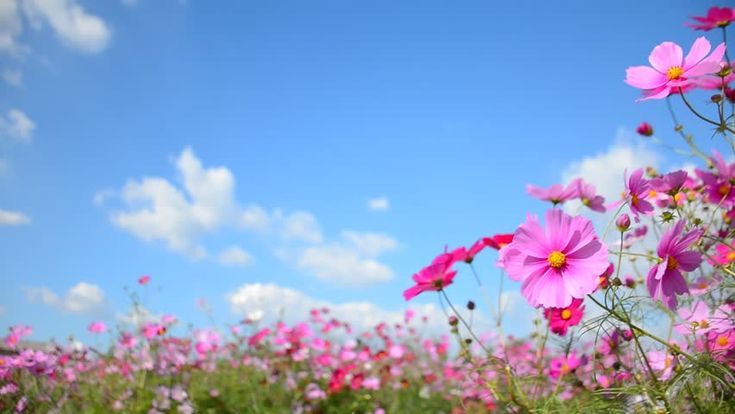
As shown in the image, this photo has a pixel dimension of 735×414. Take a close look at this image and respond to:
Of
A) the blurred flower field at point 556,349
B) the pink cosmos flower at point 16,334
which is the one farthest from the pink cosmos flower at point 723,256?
the pink cosmos flower at point 16,334

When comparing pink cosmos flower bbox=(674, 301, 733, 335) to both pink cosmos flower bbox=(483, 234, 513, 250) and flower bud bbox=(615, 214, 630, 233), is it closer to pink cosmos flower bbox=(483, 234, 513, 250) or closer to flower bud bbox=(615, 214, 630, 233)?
flower bud bbox=(615, 214, 630, 233)

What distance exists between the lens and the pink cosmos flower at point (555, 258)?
0.97 m

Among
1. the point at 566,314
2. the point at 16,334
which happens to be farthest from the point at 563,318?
the point at 16,334

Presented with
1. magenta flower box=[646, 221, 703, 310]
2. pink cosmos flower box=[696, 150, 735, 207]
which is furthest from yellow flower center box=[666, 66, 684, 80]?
pink cosmos flower box=[696, 150, 735, 207]

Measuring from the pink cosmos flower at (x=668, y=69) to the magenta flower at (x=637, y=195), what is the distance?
6.8 inches

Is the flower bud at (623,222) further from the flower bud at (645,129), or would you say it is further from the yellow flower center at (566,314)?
the flower bud at (645,129)

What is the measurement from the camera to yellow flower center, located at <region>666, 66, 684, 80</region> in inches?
45.8

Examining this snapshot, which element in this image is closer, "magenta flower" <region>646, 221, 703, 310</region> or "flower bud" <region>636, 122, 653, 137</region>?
"magenta flower" <region>646, 221, 703, 310</region>

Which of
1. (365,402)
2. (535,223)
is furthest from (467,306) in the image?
(365,402)

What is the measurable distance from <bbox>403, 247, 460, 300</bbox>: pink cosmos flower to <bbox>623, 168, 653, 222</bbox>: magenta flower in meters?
0.54

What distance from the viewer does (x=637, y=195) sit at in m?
1.20

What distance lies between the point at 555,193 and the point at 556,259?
624mm

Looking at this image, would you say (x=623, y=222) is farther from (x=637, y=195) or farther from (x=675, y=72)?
(x=675, y=72)

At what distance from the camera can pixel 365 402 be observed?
142 inches
